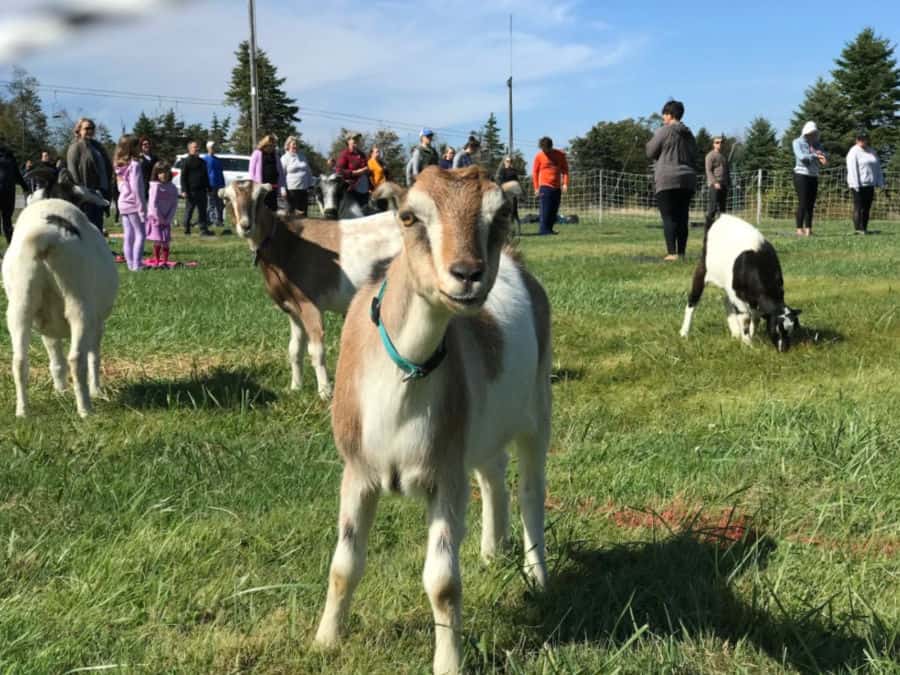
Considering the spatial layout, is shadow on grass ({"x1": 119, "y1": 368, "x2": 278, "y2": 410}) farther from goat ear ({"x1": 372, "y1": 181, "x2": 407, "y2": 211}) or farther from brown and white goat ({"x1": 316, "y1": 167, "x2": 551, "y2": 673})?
goat ear ({"x1": 372, "y1": 181, "x2": 407, "y2": 211})

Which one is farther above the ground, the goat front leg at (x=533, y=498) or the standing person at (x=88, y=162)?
the standing person at (x=88, y=162)

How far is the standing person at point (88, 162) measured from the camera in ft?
35.2

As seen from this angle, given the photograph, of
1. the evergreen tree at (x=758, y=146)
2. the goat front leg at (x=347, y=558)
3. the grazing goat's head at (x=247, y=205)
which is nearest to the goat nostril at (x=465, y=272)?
the goat front leg at (x=347, y=558)

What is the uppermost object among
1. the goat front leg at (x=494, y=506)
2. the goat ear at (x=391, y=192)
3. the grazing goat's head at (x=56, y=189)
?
the grazing goat's head at (x=56, y=189)

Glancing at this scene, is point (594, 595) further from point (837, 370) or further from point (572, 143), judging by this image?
point (572, 143)

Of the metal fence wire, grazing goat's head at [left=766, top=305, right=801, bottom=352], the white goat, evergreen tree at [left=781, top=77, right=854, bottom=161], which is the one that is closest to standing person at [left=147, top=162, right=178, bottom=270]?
the white goat

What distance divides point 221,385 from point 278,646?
11.0ft

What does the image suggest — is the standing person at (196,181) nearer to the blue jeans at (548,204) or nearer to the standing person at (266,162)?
the standing person at (266,162)

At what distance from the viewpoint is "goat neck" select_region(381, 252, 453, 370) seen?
251cm

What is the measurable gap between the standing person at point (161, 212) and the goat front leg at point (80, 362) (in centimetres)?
790

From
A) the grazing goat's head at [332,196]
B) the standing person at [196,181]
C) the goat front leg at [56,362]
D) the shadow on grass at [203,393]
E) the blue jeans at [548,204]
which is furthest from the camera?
the blue jeans at [548,204]

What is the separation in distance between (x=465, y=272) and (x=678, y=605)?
1.47m

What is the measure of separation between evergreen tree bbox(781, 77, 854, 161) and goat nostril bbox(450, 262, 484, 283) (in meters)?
62.1

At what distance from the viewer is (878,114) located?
197ft
